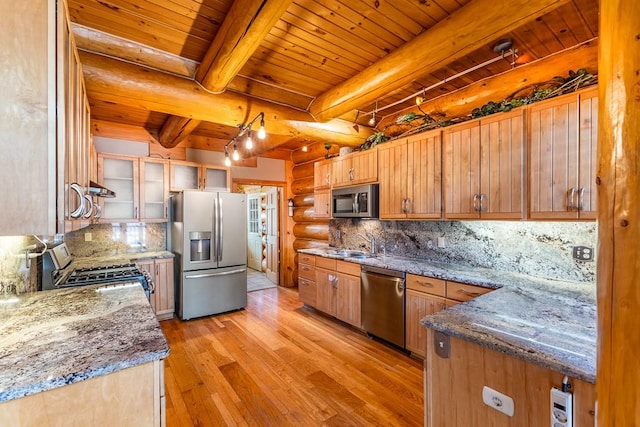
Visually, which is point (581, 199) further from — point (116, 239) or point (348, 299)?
point (116, 239)

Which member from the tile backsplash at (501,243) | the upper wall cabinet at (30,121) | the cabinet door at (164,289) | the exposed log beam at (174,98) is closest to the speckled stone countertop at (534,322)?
the tile backsplash at (501,243)

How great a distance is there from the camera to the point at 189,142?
15.4 feet

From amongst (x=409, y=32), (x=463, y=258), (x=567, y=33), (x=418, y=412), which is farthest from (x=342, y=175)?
(x=418, y=412)

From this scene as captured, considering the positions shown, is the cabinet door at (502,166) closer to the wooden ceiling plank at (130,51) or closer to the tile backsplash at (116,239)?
the wooden ceiling plank at (130,51)

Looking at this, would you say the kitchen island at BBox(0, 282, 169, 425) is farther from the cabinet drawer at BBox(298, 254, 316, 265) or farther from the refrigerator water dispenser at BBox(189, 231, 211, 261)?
the cabinet drawer at BBox(298, 254, 316, 265)

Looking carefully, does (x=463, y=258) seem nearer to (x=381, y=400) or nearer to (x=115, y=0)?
(x=381, y=400)

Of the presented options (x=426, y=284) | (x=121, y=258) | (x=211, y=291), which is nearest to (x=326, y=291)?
(x=426, y=284)

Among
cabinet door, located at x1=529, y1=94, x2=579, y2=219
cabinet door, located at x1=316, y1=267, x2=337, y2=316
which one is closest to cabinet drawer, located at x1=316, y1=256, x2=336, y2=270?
cabinet door, located at x1=316, y1=267, x2=337, y2=316

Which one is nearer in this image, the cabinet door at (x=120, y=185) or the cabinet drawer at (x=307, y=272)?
the cabinet door at (x=120, y=185)

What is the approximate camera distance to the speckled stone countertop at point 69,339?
97 cm

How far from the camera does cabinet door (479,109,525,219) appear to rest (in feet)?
7.51

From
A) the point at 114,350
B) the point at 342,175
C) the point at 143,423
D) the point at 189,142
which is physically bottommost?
the point at 143,423

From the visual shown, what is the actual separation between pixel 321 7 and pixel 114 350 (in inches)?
83.8

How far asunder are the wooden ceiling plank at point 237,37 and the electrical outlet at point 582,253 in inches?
107
